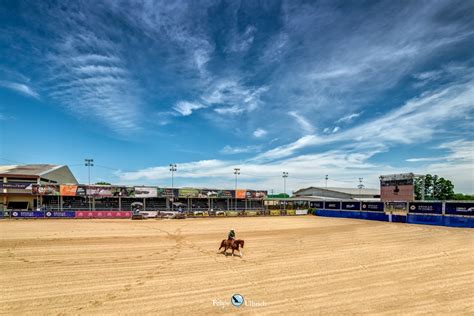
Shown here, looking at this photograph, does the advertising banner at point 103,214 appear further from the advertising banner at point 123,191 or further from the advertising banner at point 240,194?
the advertising banner at point 240,194

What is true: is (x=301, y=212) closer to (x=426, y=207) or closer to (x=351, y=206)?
(x=351, y=206)

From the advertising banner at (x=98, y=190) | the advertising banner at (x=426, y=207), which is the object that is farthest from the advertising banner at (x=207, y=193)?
the advertising banner at (x=426, y=207)

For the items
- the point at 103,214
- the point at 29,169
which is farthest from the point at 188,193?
the point at 29,169

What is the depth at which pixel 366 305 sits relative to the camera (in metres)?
10.2

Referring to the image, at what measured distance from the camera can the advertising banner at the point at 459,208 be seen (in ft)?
127

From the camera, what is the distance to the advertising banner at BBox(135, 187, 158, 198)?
6425 cm

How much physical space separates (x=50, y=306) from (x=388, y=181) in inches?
2876

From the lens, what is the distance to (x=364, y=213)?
55.5 meters

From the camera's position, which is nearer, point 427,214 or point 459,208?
point 459,208

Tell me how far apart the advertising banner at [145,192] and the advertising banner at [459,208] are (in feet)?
180

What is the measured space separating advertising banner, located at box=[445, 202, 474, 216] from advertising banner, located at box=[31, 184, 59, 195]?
232ft

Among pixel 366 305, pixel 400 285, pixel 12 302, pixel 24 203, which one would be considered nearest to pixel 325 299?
pixel 366 305

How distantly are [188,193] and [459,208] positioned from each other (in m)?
51.9

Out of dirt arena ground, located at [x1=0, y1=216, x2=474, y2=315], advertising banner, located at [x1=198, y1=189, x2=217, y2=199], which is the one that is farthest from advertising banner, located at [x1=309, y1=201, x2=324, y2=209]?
dirt arena ground, located at [x1=0, y1=216, x2=474, y2=315]
